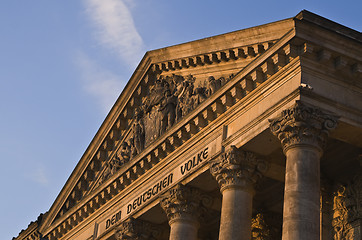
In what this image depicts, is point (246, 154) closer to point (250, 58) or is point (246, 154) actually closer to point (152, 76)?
point (250, 58)

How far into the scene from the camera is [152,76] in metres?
37.6

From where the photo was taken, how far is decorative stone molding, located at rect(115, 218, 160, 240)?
35.3 meters

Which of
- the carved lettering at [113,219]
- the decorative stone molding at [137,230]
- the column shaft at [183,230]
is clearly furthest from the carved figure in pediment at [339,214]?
the carved lettering at [113,219]

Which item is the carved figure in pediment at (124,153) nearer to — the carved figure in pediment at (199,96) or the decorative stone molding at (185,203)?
the decorative stone molding at (185,203)

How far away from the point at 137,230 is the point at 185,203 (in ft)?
13.0

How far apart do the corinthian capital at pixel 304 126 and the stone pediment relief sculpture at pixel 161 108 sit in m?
5.03

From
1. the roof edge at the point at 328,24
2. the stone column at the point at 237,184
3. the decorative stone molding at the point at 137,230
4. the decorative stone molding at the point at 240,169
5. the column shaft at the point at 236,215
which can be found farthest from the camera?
the decorative stone molding at the point at 137,230

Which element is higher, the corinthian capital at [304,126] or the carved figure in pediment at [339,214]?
the corinthian capital at [304,126]

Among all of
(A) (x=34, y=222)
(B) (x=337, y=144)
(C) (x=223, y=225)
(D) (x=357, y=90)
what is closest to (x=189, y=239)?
(C) (x=223, y=225)

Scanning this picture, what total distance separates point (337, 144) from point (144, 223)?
10.0 metres

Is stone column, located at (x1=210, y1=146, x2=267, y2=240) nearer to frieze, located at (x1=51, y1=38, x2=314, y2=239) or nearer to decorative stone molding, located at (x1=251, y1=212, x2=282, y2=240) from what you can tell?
frieze, located at (x1=51, y1=38, x2=314, y2=239)

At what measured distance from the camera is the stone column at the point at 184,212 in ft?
105

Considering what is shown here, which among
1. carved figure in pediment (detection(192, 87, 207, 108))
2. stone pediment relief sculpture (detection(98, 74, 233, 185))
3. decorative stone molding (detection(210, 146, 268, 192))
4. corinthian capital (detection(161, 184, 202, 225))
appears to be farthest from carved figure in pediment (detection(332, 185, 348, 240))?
A: carved figure in pediment (detection(192, 87, 207, 108))

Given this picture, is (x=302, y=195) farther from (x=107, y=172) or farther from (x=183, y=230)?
(x=107, y=172)
